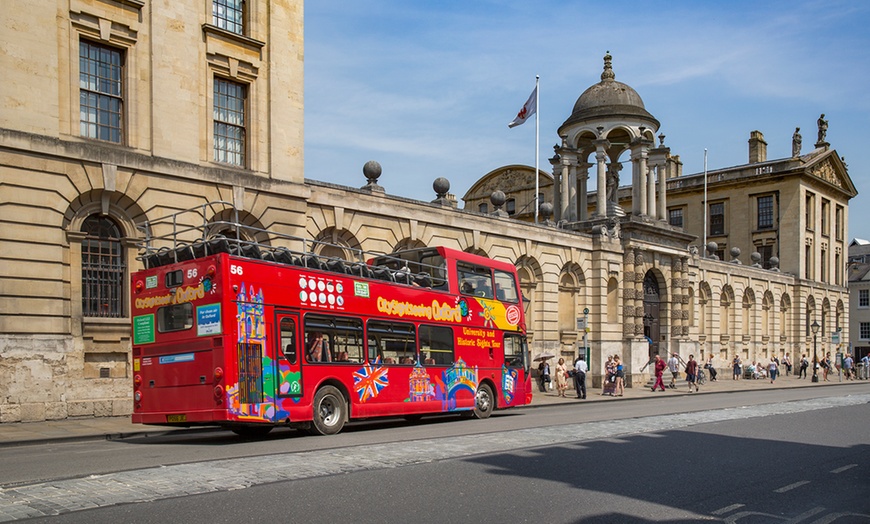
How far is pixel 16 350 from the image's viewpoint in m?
19.3

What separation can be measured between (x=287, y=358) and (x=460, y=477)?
646 cm

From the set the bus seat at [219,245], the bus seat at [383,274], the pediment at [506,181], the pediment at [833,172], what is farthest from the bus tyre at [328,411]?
the pediment at [833,172]

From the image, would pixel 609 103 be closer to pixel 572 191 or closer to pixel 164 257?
pixel 572 191

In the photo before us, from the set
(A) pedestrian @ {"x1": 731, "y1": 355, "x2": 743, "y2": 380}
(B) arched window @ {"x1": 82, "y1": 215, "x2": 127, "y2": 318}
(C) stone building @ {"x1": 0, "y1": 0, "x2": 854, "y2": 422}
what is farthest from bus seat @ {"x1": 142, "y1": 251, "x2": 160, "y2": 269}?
(A) pedestrian @ {"x1": 731, "y1": 355, "x2": 743, "y2": 380}

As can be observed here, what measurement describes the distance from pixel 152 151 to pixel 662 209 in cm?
2998

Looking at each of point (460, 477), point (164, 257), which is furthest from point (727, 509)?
point (164, 257)

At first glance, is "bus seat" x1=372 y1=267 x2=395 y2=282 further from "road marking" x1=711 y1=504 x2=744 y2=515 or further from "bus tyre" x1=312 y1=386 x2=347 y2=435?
"road marking" x1=711 y1=504 x2=744 y2=515

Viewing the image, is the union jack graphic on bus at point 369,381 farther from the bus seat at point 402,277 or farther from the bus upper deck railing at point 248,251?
the bus seat at point 402,277

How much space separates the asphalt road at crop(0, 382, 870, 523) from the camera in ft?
28.8

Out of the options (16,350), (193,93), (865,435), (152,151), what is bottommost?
(865,435)

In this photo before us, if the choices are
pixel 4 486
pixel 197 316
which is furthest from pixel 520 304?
pixel 4 486

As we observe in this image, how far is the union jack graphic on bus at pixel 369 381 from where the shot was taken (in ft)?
59.6

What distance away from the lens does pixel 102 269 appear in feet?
70.6

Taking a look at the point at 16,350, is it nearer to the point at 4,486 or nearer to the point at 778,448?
the point at 4,486
